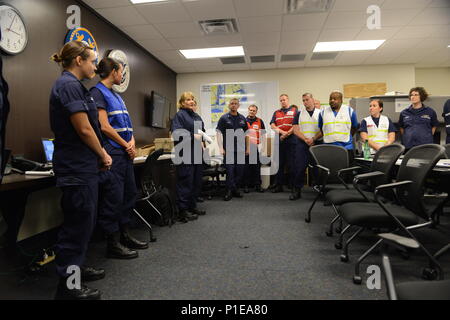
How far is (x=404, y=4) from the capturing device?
3.44 m

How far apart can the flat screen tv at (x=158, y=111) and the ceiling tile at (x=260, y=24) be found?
1925 millimetres

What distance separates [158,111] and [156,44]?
3.79ft

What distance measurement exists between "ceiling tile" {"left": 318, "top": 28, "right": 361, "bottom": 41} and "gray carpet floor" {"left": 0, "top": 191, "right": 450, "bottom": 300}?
9.74 ft

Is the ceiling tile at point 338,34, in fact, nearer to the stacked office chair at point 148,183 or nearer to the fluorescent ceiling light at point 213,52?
the fluorescent ceiling light at point 213,52

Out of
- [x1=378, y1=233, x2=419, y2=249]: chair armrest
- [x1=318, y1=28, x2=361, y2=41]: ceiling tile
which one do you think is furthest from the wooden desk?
[x1=318, y1=28, x2=361, y2=41]: ceiling tile

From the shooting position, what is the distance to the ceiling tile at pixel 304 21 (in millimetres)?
3729

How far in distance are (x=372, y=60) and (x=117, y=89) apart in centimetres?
507

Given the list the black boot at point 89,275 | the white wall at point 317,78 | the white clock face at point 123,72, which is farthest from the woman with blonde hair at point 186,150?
the white wall at point 317,78

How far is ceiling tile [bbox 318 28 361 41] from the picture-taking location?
13.8 feet

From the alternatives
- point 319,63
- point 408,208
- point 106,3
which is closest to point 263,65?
point 319,63

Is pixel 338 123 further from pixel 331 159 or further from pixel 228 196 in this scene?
pixel 228 196

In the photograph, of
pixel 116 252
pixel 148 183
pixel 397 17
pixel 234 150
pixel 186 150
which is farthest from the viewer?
pixel 234 150

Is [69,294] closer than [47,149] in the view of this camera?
Yes
